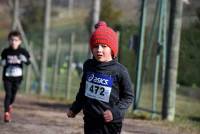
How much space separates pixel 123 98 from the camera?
6.59m

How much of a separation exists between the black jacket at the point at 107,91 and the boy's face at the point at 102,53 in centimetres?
5

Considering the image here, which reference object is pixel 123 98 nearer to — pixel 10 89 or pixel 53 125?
pixel 53 125

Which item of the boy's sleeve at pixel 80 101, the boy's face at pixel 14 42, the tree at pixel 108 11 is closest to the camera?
the boy's sleeve at pixel 80 101

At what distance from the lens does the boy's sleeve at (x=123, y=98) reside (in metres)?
6.51

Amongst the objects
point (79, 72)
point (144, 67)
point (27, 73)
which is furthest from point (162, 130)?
point (27, 73)

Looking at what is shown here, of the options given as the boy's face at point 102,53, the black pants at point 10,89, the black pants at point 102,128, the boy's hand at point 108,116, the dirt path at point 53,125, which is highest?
the boy's face at point 102,53

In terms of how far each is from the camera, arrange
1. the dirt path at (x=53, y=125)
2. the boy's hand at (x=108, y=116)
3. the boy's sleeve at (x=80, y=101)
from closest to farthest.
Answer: the boy's hand at (x=108, y=116) < the boy's sleeve at (x=80, y=101) < the dirt path at (x=53, y=125)

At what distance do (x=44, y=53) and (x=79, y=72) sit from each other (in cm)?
233

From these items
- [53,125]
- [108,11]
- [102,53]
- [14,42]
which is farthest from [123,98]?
[108,11]

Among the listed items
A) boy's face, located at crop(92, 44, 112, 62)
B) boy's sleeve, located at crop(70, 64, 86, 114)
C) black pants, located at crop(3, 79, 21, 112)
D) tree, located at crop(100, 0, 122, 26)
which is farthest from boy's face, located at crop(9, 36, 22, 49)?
tree, located at crop(100, 0, 122, 26)

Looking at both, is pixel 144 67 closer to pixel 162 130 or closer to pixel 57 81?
pixel 162 130

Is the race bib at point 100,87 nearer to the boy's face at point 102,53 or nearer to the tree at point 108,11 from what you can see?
the boy's face at point 102,53

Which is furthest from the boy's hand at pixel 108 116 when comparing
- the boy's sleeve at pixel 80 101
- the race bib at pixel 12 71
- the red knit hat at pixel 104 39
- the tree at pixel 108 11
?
the tree at pixel 108 11

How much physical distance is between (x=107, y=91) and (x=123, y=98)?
171 mm
